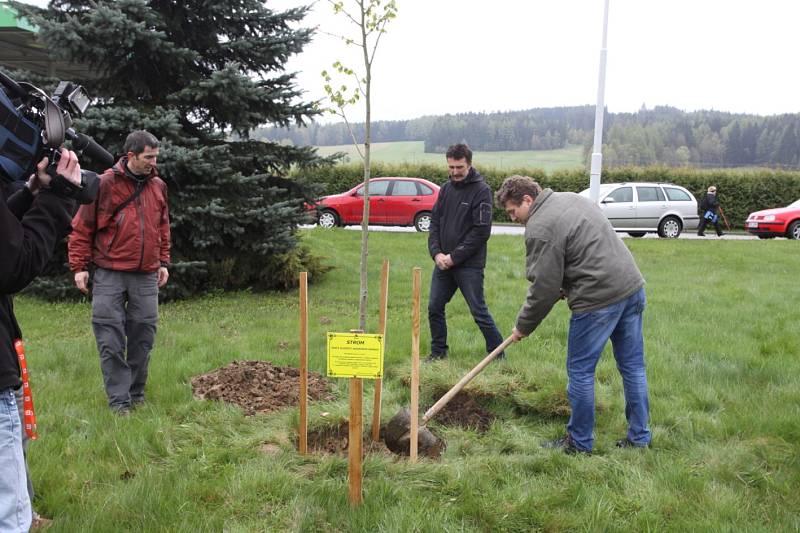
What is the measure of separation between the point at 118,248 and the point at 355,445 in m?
2.31

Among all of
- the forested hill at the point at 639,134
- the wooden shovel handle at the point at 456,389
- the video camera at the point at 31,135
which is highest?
the forested hill at the point at 639,134

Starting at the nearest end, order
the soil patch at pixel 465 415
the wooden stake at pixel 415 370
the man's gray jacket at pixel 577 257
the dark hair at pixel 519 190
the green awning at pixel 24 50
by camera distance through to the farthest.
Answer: the wooden stake at pixel 415 370
the man's gray jacket at pixel 577 257
the dark hair at pixel 519 190
the soil patch at pixel 465 415
the green awning at pixel 24 50

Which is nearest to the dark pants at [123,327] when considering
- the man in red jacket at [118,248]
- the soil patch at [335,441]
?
the man in red jacket at [118,248]

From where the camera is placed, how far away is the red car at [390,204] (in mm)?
17562

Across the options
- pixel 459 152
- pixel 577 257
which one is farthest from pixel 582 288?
pixel 459 152

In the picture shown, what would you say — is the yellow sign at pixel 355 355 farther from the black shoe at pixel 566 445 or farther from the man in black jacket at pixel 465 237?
the man in black jacket at pixel 465 237

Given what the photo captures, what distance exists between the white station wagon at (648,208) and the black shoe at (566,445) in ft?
47.1

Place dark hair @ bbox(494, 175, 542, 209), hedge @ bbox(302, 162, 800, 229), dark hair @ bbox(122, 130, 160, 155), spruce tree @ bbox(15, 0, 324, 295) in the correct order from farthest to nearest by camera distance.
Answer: hedge @ bbox(302, 162, 800, 229)
spruce tree @ bbox(15, 0, 324, 295)
dark hair @ bbox(122, 130, 160, 155)
dark hair @ bbox(494, 175, 542, 209)

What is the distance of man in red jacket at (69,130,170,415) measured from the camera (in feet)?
14.2

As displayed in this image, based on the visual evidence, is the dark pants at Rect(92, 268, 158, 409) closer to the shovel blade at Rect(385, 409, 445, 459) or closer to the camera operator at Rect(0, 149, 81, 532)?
the shovel blade at Rect(385, 409, 445, 459)

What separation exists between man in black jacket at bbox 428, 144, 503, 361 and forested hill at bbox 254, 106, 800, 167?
3158cm

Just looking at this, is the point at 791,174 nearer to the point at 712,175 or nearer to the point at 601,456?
the point at 712,175

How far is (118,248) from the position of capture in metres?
4.36

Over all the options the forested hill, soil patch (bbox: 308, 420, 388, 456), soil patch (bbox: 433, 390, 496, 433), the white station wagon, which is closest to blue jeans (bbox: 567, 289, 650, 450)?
soil patch (bbox: 433, 390, 496, 433)
